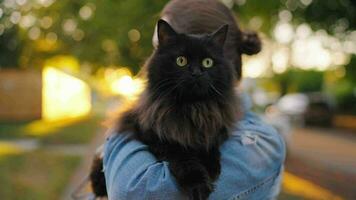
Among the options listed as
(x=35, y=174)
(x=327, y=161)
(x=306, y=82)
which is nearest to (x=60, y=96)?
(x=327, y=161)

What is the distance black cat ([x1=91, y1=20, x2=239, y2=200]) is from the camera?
6.77 feet

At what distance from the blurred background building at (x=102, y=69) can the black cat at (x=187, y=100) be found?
0.20 m

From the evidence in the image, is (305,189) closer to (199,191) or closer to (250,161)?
(250,161)

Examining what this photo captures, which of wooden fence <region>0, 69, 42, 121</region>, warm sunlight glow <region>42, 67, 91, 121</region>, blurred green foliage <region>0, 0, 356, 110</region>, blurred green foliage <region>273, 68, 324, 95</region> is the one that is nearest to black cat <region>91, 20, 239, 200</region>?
blurred green foliage <region>0, 0, 356, 110</region>

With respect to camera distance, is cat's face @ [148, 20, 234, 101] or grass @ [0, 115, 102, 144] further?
grass @ [0, 115, 102, 144]

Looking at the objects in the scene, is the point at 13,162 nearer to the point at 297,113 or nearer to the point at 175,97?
the point at 175,97

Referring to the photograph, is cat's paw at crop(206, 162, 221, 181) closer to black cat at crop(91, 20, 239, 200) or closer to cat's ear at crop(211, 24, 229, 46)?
black cat at crop(91, 20, 239, 200)

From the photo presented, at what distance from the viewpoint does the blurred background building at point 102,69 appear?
7539 mm

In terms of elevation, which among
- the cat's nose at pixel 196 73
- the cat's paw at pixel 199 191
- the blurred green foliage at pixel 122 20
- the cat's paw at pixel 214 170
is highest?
the cat's nose at pixel 196 73

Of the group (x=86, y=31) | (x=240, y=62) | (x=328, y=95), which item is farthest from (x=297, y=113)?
(x=240, y=62)

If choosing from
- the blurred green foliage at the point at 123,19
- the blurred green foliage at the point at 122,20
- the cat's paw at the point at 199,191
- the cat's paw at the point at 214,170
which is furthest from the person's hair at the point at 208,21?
the blurred green foliage at the point at 123,19

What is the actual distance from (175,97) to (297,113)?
29.4 metres

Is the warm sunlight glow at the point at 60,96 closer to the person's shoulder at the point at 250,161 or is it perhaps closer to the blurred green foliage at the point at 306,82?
the blurred green foliage at the point at 306,82

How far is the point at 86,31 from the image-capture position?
8867 mm
